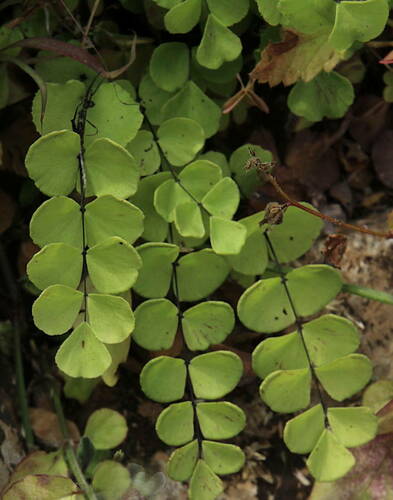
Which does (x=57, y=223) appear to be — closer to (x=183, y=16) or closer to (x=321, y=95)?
(x=183, y=16)

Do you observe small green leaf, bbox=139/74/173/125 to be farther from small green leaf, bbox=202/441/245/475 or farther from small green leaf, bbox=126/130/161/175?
small green leaf, bbox=202/441/245/475

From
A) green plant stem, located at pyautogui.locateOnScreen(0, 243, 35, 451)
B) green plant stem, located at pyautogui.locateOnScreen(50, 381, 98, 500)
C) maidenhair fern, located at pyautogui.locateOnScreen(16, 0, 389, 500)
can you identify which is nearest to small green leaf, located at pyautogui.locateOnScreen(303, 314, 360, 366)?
maidenhair fern, located at pyautogui.locateOnScreen(16, 0, 389, 500)

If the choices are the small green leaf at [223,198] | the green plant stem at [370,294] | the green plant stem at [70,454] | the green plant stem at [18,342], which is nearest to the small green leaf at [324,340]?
the green plant stem at [370,294]

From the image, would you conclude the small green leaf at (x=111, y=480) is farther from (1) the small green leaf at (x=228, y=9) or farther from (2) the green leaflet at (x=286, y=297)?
(1) the small green leaf at (x=228, y=9)

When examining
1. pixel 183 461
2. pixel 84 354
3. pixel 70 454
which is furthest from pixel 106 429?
pixel 84 354

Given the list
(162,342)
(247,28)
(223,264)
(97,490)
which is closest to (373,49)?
(247,28)

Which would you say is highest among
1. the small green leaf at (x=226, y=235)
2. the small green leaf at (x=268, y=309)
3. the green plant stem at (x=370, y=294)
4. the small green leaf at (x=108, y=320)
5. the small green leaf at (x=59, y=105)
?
the small green leaf at (x=59, y=105)

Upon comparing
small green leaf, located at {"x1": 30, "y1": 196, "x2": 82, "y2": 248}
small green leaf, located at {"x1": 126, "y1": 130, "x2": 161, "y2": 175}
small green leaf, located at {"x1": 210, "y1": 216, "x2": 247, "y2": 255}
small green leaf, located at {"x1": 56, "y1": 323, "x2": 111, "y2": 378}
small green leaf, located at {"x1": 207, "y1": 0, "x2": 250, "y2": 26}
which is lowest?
small green leaf, located at {"x1": 56, "y1": 323, "x2": 111, "y2": 378}
